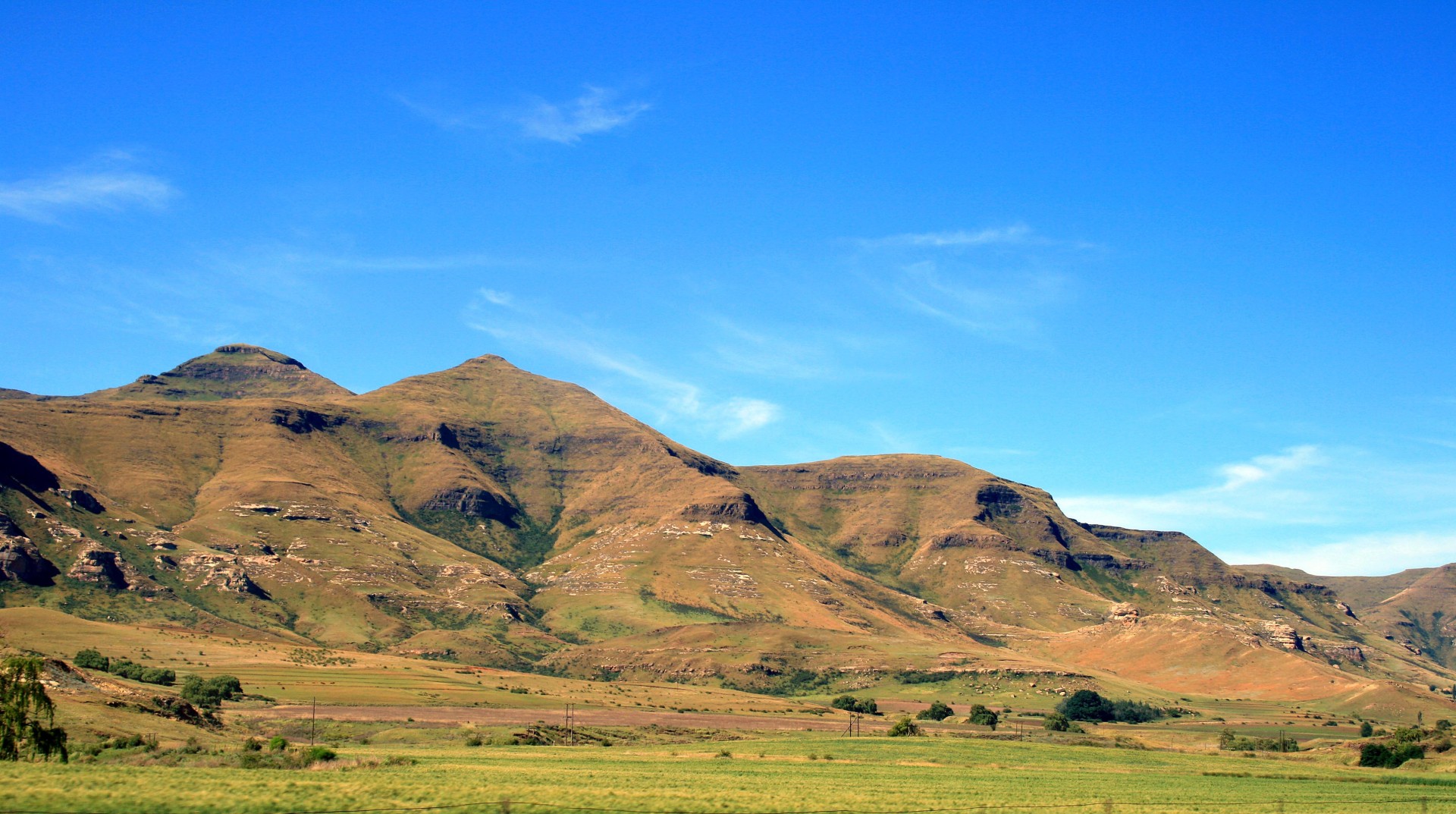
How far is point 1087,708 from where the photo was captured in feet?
596

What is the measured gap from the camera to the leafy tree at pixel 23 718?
55.1 meters

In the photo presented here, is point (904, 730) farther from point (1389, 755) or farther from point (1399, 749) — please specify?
point (1399, 749)

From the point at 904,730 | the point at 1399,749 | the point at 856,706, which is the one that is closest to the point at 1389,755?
the point at 1399,749

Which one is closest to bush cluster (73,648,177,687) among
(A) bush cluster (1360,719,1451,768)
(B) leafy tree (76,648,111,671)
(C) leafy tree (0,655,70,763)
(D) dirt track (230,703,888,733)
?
(B) leafy tree (76,648,111,671)

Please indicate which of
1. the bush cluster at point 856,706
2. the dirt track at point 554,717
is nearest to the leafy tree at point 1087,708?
the bush cluster at point 856,706

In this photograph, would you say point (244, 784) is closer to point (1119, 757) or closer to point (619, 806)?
point (619, 806)

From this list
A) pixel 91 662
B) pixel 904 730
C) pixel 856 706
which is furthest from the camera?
pixel 856 706

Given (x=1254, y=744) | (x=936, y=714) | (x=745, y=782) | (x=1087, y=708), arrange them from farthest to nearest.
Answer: (x=1087, y=708) < (x=936, y=714) < (x=1254, y=744) < (x=745, y=782)

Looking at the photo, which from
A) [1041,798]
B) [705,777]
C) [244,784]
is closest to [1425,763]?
[1041,798]

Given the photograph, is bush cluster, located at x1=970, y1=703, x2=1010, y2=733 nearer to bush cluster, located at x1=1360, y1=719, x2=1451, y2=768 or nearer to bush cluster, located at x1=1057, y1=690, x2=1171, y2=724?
bush cluster, located at x1=1057, y1=690, x2=1171, y2=724

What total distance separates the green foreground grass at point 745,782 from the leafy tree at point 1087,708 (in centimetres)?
7743

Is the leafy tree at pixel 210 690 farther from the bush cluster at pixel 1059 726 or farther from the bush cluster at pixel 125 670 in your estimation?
the bush cluster at pixel 1059 726

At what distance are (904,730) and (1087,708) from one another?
7256 centimetres

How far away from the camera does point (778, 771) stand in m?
73.2
